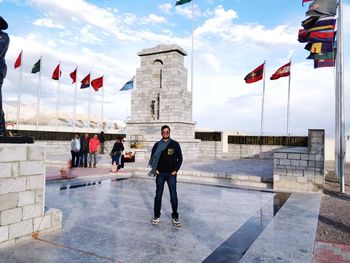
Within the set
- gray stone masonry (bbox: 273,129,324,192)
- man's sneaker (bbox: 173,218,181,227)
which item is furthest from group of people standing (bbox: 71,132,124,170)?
man's sneaker (bbox: 173,218,181,227)

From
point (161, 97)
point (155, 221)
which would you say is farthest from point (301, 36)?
point (155, 221)

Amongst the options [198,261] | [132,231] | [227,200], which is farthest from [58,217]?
[227,200]

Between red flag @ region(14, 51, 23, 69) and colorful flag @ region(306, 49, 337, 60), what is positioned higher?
red flag @ region(14, 51, 23, 69)

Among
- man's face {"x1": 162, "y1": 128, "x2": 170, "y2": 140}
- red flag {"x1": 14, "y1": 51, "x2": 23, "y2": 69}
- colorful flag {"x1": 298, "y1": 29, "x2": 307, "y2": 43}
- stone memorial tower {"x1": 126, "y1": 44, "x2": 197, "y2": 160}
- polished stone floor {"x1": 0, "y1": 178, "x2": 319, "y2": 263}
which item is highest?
red flag {"x1": 14, "y1": 51, "x2": 23, "y2": 69}

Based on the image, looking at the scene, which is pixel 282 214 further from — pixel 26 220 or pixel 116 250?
pixel 26 220

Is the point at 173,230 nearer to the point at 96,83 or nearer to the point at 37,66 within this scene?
the point at 37,66

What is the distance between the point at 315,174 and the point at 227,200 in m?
3.49

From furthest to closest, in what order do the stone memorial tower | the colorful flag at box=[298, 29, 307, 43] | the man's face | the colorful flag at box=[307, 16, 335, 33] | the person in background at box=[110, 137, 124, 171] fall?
the stone memorial tower, the colorful flag at box=[298, 29, 307, 43], the person in background at box=[110, 137, 124, 171], the colorful flag at box=[307, 16, 335, 33], the man's face

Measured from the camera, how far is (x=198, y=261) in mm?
3641

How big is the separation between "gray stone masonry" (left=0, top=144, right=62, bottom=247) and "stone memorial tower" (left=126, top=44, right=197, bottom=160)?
1510 centimetres

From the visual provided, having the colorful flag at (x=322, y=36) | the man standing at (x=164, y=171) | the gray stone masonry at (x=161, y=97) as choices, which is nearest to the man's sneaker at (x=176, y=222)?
the man standing at (x=164, y=171)

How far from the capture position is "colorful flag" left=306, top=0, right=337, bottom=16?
34.5ft

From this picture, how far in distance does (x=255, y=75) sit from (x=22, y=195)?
20668mm

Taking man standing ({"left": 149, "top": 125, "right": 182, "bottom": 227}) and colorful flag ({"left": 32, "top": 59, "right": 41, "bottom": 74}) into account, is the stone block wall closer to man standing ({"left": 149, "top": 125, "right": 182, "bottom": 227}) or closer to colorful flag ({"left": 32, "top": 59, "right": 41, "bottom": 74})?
colorful flag ({"left": 32, "top": 59, "right": 41, "bottom": 74})
